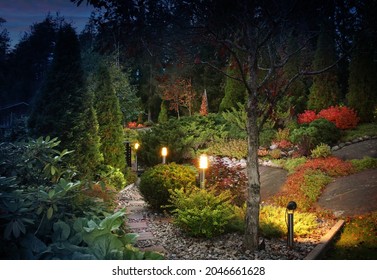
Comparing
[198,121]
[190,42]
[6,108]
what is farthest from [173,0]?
[198,121]

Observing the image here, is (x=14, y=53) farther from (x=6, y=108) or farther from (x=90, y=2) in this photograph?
(x=90, y=2)

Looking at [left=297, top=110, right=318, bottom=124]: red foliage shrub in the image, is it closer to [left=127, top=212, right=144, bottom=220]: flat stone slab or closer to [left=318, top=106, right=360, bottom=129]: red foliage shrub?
[left=318, top=106, right=360, bottom=129]: red foliage shrub

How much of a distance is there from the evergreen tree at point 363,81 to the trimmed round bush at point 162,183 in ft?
8.61

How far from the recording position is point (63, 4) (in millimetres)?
3795

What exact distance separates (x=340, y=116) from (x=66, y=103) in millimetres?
4328

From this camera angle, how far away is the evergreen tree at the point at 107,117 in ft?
24.4

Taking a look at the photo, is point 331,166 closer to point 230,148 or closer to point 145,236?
point 230,148

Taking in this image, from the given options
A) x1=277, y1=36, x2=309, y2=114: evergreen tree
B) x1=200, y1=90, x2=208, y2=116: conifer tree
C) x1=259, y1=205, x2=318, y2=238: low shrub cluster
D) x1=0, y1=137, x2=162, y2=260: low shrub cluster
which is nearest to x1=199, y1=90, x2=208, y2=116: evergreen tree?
x1=200, y1=90, x2=208, y2=116: conifer tree

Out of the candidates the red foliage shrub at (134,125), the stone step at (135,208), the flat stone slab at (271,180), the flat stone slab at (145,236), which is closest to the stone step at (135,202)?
the stone step at (135,208)

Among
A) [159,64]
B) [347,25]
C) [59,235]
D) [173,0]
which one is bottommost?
[59,235]

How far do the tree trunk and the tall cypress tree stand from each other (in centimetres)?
202
